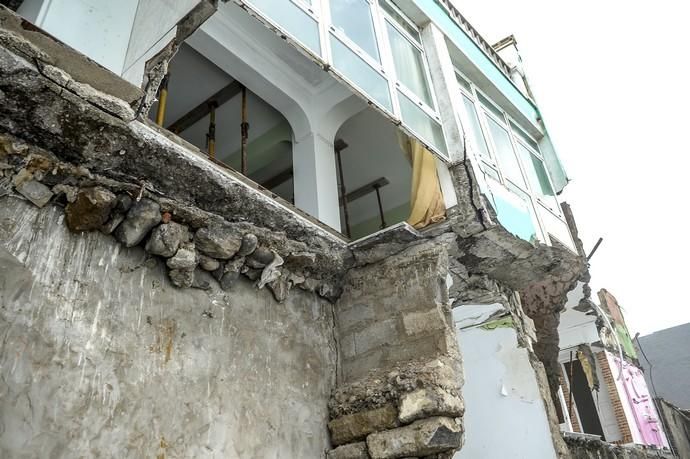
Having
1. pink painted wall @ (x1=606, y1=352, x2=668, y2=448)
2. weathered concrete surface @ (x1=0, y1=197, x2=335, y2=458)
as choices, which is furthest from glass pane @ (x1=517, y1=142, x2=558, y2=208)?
pink painted wall @ (x1=606, y1=352, x2=668, y2=448)

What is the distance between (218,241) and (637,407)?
1151cm

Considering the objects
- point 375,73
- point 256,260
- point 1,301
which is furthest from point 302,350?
point 375,73

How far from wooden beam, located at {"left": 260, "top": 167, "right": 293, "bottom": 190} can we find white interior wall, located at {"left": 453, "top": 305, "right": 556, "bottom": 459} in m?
2.99

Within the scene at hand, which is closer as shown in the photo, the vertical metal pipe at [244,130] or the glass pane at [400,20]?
the vertical metal pipe at [244,130]

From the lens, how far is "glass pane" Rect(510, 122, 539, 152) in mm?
6391

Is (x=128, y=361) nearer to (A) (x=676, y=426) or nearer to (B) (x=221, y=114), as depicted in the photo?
(B) (x=221, y=114)

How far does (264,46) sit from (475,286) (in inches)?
130

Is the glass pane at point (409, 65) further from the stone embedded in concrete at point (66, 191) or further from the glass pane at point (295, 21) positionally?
the stone embedded in concrete at point (66, 191)

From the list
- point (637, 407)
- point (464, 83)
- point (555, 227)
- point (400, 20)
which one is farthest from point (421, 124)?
point (637, 407)

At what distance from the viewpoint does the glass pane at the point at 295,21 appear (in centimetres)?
316

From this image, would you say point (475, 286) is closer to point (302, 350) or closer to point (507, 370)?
point (507, 370)

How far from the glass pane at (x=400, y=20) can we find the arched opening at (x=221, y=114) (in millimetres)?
1572

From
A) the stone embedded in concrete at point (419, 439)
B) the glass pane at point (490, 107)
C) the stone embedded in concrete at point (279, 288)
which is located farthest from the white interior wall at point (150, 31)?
the glass pane at point (490, 107)

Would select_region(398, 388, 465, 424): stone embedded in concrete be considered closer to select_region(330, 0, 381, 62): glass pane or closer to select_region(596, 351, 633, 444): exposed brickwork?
select_region(330, 0, 381, 62): glass pane
